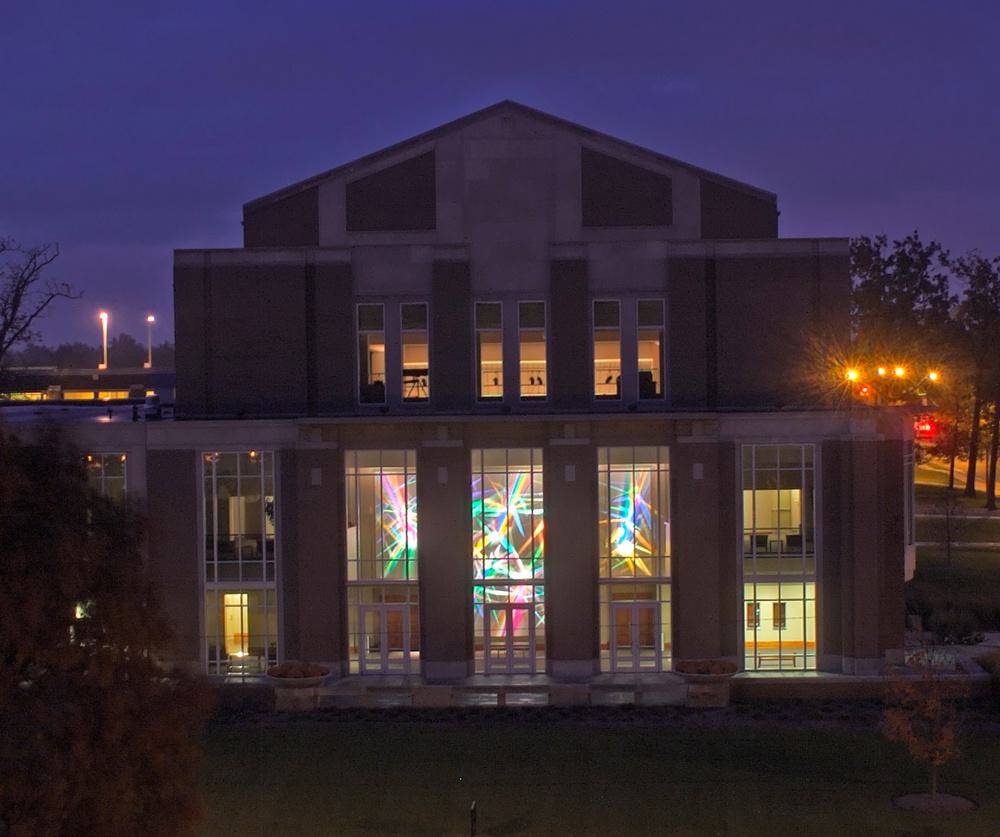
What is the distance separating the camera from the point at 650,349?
36.7m

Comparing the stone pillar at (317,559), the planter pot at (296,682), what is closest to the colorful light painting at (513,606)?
the stone pillar at (317,559)

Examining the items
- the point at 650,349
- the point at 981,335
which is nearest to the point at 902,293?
the point at 981,335

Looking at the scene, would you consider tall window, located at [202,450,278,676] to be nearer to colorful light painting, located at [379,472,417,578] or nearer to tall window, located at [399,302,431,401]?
colorful light painting, located at [379,472,417,578]

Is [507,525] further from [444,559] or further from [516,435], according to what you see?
[516,435]

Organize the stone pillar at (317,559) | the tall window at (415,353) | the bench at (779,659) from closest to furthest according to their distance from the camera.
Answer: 1. the bench at (779,659)
2. the stone pillar at (317,559)
3. the tall window at (415,353)

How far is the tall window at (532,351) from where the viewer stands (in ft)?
120

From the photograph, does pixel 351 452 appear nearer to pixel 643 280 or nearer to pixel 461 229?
pixel 461 229

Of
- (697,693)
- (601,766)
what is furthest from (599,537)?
(601,766)

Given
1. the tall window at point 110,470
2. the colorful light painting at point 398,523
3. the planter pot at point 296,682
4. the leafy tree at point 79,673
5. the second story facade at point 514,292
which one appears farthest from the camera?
the second story facade at point 514,292

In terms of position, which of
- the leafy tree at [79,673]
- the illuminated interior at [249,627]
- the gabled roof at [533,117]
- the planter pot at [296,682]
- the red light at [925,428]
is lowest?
the planter pot at [296,682]

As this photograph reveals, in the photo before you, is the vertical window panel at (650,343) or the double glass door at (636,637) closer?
the double glass door at (636,637)

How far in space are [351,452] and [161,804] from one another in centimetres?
2215

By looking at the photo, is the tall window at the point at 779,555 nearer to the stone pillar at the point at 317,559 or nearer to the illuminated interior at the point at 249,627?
the stone pillar at the point at 317,559

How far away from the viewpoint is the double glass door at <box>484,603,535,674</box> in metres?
36.1
